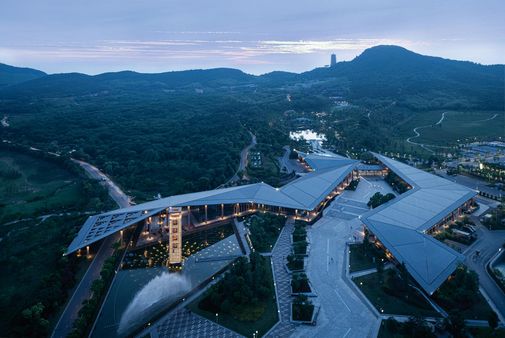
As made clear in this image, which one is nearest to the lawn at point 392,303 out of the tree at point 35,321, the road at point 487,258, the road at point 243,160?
the road at point 487,258

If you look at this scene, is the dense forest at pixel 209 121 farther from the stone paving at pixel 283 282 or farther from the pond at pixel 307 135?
the stone paving at pixel 283 282

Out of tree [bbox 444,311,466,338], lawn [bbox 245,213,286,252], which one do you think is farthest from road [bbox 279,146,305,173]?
tree [bbox 444,311,466,338]

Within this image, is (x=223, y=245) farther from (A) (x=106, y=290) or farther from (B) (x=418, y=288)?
(B) (x=418, y=288)

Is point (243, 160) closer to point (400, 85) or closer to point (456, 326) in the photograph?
point (456, 326)

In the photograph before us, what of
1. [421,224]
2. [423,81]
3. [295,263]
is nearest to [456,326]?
[295,263]

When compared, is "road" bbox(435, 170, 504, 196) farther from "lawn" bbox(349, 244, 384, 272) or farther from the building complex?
"lawn" bbox(349, 244, 384, 272)
